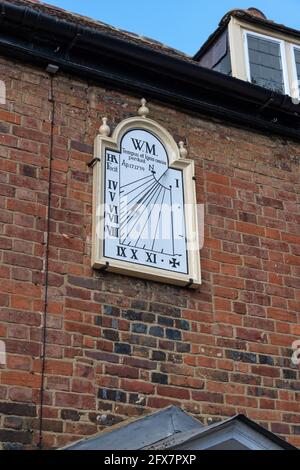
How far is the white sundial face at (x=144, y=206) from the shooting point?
6418 mm

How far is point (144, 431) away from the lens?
5.41 m

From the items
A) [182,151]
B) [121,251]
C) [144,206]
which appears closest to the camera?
[121,251]

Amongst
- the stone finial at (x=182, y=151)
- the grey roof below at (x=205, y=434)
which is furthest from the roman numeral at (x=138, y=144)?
the grey roof below at (x=205, y=434)

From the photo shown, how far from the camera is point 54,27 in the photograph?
6.76 meters

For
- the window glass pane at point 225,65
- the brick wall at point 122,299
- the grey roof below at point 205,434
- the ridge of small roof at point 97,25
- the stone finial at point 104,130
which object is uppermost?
the ridge of small roof at point 97,25

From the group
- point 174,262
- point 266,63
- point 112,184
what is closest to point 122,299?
point 174,262

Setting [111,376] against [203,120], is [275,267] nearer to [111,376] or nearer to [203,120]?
[203,120]

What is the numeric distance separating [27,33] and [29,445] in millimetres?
3561

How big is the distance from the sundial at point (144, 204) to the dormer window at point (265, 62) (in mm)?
1856

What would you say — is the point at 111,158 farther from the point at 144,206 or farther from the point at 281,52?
the point at 281,52

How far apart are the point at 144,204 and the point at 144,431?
209 cm

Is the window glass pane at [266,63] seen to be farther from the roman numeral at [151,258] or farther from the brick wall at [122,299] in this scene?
the roman numeral at [151,258]

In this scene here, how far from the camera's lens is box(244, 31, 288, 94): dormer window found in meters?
8.45
